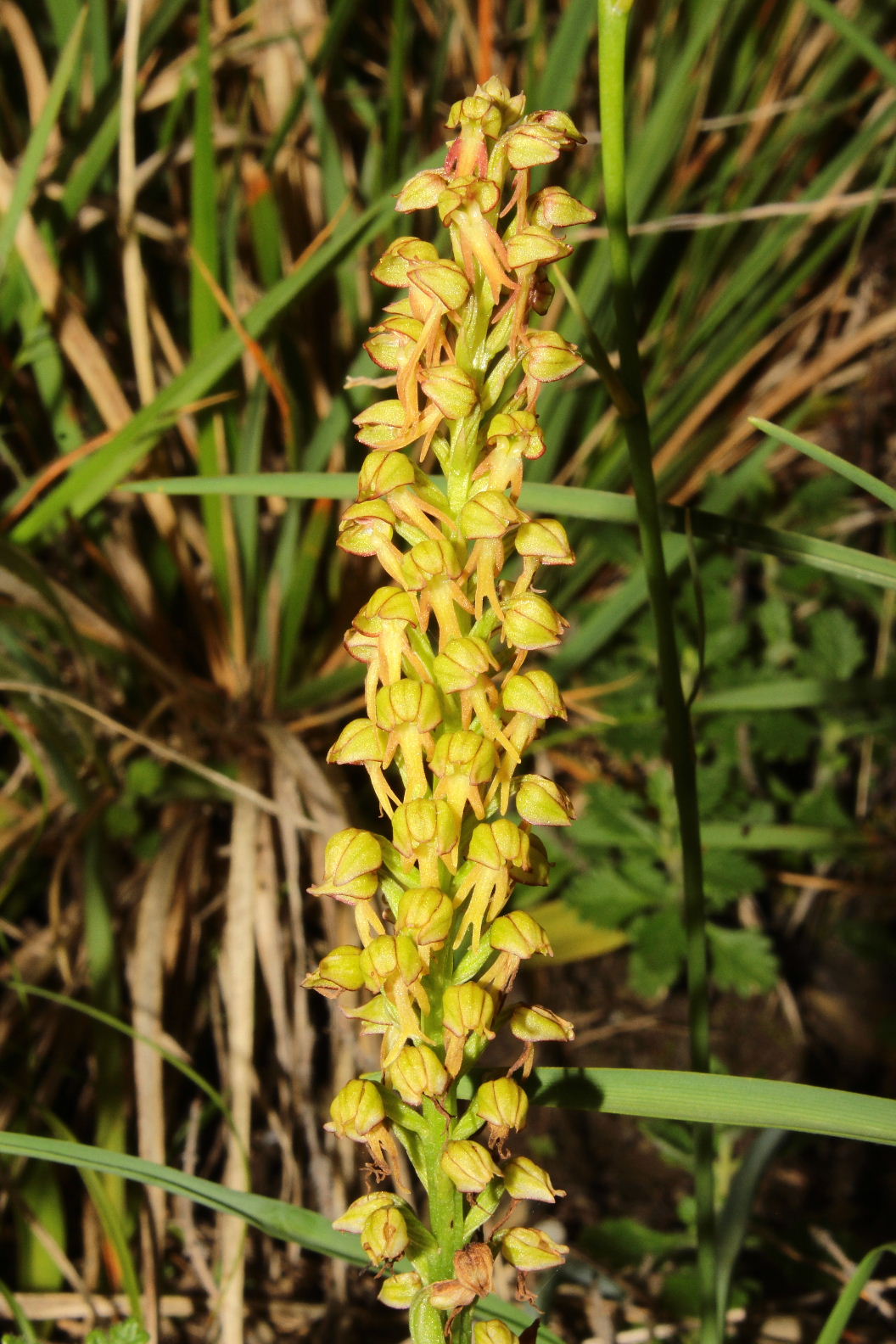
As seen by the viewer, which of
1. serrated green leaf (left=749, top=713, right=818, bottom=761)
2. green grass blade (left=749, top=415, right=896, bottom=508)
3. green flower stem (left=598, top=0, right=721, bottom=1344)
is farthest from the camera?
serrated green leaf (left=749, top=713, right=818, bottom=761)

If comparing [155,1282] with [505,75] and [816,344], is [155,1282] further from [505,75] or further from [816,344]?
[816,344]

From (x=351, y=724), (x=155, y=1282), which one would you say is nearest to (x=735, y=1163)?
(x=155, y=1282)

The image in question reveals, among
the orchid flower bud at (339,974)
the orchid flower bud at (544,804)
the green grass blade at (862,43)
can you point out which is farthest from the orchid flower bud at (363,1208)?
the green grass blade at (862,43)

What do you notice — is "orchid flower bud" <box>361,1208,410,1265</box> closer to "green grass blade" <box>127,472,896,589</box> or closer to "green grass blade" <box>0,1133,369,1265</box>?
"green grass blade" <box>0,1133,369,1265</box>

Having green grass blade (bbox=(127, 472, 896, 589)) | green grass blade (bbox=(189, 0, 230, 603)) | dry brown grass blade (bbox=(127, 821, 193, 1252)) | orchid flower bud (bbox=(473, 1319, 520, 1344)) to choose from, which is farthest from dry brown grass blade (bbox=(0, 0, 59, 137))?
orchid flower bud (bbox=(473, 1319, 520, 1344))

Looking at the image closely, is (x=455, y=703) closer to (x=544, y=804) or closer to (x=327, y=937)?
(x=544, y=804)

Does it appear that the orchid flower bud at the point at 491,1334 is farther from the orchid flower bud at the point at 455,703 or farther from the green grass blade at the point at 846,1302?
the green grass blade at the point at 846,1302

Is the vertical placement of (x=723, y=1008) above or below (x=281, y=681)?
below
